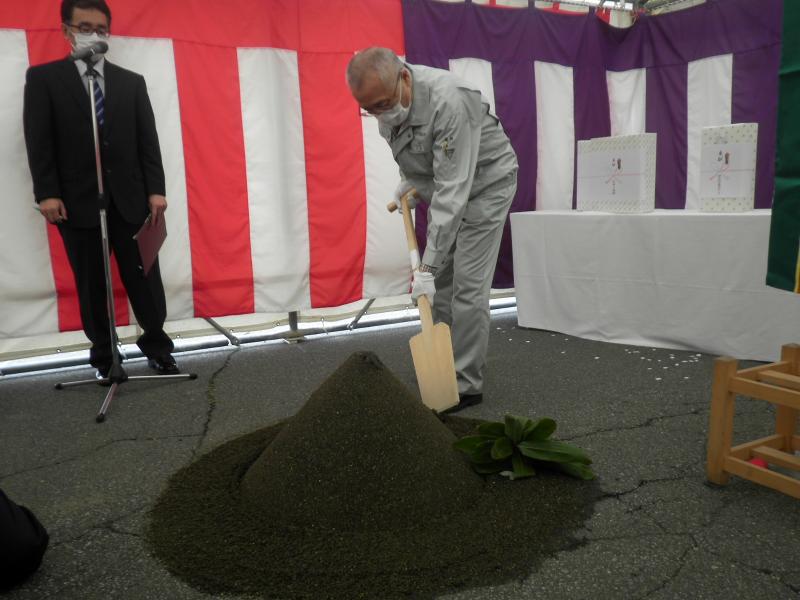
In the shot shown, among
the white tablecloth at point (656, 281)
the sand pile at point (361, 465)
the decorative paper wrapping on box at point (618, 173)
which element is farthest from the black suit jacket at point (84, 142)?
the decorative paper wrapping on box at point (618, 173)

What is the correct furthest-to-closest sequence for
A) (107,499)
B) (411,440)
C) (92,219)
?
(92,219) < (107,499) < (411,440)

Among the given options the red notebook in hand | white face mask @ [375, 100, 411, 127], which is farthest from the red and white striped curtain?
white face mask @ [375, 100, 411, 127]

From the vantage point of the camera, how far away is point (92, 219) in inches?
99.4

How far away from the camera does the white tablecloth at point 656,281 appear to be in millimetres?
2596

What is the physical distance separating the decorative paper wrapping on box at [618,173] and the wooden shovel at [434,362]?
133 centimetres

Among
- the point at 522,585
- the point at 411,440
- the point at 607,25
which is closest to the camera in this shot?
the point at 522,585

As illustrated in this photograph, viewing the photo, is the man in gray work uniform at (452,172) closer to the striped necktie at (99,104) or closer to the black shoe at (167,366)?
the striped necktie at (99,104)

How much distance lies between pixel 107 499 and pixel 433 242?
1214 millimetres

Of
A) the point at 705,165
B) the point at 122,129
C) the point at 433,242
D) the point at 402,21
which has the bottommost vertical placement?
the point at 433,242

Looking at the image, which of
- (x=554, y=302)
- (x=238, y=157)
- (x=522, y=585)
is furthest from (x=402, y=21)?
(x=522, y=585)

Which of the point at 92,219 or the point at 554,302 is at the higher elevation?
the point at 92,219

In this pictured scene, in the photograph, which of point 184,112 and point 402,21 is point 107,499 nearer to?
point 184,112

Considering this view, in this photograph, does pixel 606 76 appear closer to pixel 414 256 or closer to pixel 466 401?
pixel 414 256

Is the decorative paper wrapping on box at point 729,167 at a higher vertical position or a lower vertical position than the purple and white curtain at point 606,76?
lower
